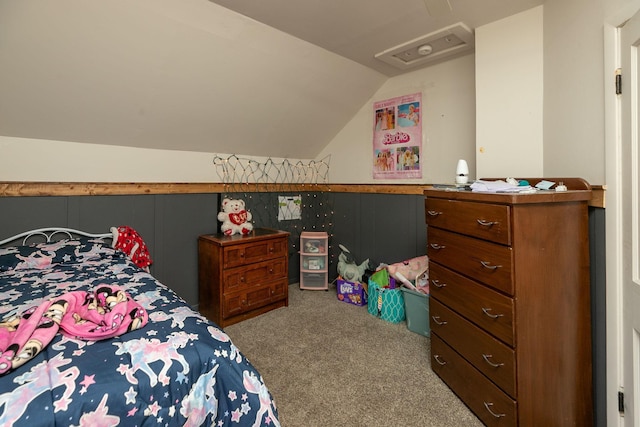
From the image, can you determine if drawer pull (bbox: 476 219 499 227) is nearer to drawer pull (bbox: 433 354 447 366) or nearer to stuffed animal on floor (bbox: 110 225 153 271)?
drawer pull (bbox: 433 354 447 366)

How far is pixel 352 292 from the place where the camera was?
10.5ft

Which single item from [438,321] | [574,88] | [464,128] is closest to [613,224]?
[574,88]

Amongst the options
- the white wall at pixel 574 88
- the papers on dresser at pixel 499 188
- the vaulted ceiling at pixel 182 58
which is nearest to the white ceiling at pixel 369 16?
the vaulted ceiling at pixel 182 58

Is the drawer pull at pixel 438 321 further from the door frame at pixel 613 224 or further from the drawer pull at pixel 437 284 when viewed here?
the door frame at pixel 613 224

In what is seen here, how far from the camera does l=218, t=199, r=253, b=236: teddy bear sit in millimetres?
2979

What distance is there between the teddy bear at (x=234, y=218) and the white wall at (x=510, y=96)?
208 cm

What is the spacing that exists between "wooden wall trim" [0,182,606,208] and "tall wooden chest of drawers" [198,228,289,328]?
0.50 m

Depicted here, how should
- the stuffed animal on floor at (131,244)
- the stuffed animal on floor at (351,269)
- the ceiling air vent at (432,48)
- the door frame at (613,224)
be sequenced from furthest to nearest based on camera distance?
1. the stuffed animal on floor at (351,269)
2. the stuffed animal on floor at (131,244)
3. the ceiling air vent at (432,48)
4. the door frame at (613,224)

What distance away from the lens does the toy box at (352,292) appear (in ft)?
10.4

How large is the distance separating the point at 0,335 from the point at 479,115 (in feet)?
8.89

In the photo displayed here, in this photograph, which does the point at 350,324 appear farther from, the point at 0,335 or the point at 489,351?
the point at 0,335

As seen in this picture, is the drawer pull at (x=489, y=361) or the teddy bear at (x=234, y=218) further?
the teddy bear at (x=234, y=218)

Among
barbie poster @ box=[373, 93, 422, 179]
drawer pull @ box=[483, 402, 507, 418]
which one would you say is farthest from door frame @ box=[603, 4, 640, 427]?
barbie poster @ box=[373, 93, 422, 179]

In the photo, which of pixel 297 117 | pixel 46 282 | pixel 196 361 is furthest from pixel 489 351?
pixel 297 117
